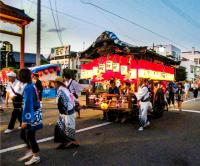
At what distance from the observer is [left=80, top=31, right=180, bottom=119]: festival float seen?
10.7 meters

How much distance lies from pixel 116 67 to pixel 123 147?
483cm

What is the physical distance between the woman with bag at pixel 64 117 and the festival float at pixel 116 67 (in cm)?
383

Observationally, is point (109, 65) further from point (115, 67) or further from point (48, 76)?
point (48, 76)

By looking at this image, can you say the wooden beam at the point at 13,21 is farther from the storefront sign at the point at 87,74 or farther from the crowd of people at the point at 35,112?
the crowd of people at the point at 35,112

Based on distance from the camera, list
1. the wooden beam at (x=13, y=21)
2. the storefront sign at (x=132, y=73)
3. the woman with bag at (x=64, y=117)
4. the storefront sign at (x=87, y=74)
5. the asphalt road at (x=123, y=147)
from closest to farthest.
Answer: the asphalt road at (x=123, y=147) → the woman with bag at (x=64, y=117) → the storefront sign at (x=132, y=73) → the storefront sign at (x=87, y=74) → the wooden beam at (x=13, y=21)

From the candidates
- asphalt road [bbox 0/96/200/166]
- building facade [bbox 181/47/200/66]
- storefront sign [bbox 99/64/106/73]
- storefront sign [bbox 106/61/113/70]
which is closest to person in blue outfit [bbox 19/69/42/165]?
asphalt road [bbox 0/96/200/166]

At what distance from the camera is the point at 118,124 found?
1044 centimetres

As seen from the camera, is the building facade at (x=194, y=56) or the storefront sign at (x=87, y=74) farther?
the building facade at (x=194, y=56)

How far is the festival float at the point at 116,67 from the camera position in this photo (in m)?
10.7

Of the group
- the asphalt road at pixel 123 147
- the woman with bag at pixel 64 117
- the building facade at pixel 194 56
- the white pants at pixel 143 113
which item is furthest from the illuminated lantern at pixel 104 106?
the building facade at pixel 194 56

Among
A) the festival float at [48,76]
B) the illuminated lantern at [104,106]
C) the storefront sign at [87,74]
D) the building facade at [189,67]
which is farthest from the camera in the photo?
the building facade at [189,67]

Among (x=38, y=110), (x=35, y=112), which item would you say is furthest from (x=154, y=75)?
(x=35, y=112)

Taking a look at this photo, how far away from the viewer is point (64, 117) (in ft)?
22.0

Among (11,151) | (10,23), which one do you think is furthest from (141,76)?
(10,23)
